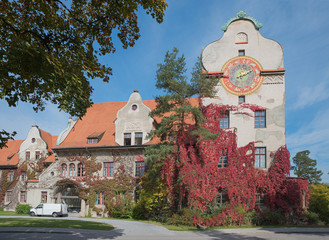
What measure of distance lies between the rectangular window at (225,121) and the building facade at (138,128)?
0.09 metres

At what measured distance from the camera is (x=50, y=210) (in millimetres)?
26875

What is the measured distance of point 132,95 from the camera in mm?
29656

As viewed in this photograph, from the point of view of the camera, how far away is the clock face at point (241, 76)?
25250 mm

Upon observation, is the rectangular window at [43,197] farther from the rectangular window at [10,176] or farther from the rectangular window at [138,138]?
the rectangular window at [138,138]

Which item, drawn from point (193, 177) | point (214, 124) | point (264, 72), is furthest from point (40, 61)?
point (264, 72)

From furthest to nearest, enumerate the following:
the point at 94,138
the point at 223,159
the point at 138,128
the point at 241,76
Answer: the point at 94,138 < the point at 138,128 < the point at 241,76 < the point at 223,159

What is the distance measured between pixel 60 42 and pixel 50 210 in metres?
21.7

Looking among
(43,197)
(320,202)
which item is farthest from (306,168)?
(43,197)

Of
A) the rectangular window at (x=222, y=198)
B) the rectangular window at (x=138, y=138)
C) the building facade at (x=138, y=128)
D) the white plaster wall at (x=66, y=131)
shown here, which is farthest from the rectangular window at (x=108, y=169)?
the rectangular window at (x=222, y=198)

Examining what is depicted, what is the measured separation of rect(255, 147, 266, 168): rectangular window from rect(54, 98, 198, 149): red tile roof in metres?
8.77

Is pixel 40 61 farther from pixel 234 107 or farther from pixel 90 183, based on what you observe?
pixel 90 183

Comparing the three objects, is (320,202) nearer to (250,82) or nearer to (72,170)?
(250,82)

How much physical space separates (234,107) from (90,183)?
1532 centimetres

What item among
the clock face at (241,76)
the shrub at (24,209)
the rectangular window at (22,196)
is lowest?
the shrub at (24,209)
